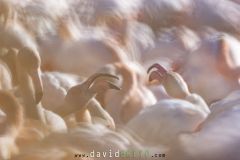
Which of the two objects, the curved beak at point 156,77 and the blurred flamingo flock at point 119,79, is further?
the curved beak at point 156,77

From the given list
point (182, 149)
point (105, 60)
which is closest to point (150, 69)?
point (105, 60)

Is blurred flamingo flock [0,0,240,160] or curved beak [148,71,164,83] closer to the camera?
blurred flamingo flock [0,0,240,160]

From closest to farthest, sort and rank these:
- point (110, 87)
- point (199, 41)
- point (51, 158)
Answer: point (51, 158)
point (110, 87)
point (199, 41)

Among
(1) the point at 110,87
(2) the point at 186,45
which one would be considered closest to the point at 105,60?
(1) the point at 110,87

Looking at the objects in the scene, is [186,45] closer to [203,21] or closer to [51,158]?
[203,21]

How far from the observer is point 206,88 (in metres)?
1.01

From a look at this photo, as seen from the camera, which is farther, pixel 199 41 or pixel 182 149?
pixel 199 41

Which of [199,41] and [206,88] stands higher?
[199,41]

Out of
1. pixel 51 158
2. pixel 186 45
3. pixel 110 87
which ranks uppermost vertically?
pixel 186 45

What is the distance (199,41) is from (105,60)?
0.68 feet

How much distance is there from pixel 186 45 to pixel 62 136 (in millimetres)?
337

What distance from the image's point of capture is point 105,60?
1014 mm

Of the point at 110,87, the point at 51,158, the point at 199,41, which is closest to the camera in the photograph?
the point at 51,158

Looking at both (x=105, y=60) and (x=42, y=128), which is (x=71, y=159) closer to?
(x=42, y=128)
